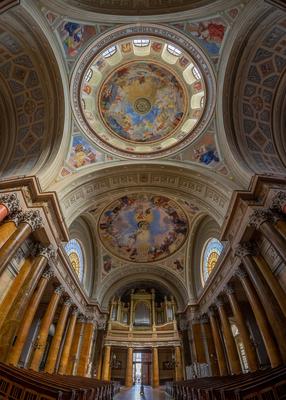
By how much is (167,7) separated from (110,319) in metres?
23.1

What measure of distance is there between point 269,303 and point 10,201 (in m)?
10.8

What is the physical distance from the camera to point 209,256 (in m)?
18.2

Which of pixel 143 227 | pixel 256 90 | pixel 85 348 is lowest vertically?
pixel 85 348

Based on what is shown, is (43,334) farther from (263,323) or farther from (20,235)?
(263,323)

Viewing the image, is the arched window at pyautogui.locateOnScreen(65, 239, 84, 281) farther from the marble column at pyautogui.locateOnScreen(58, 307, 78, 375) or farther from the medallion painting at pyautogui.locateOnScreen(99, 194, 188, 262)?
the marble column at pyautogui.locateOnScreen(58, 307, 78, 375)

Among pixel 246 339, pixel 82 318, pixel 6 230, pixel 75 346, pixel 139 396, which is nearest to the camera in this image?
pixel 6 230

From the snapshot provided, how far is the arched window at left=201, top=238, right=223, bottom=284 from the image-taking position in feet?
56.2

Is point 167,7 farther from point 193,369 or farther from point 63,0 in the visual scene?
point 193,369

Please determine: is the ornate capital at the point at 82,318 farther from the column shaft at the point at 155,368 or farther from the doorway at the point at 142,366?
the column shaft at the point at 155,368

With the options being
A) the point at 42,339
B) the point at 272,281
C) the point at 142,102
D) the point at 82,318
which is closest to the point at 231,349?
the point at 272,281

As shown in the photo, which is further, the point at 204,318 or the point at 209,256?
the point at 209,256

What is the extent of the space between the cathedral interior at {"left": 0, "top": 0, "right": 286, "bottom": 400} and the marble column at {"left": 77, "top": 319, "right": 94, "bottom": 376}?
15 cm

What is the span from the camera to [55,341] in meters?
13.4

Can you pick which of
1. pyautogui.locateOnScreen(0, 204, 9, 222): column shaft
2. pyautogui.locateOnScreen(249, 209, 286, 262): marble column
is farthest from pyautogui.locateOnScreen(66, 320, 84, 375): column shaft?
pyautogui.locateOnScreen(249, 209, 286, 262): marble column
